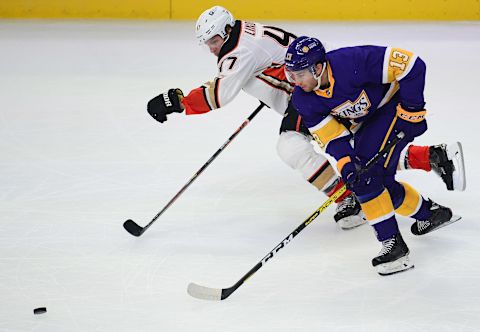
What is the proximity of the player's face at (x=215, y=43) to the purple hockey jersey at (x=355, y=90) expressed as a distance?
53 cm

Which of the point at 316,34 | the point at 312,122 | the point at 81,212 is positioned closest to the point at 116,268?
the point at 81,212

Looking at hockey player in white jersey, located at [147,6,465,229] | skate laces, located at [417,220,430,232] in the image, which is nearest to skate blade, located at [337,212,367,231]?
hockey player in white jersey, located at [147,6,465,229]

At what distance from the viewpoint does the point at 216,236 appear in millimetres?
3432

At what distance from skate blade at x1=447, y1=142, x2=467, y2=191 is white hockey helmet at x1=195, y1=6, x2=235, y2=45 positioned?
1.06 m

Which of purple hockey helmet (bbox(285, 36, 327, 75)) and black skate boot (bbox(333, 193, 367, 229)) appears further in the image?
black skate boot (bbox(333, 193, 367, 229))

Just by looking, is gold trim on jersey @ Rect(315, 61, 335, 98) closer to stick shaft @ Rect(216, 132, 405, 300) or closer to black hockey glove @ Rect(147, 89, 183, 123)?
stick shaft @ Rect(216, 132, 405, 300)

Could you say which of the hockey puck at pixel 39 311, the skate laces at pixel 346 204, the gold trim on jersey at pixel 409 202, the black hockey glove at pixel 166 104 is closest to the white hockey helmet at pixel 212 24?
the black hockey glove at pixel 166 104

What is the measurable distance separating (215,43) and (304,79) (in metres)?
0.65

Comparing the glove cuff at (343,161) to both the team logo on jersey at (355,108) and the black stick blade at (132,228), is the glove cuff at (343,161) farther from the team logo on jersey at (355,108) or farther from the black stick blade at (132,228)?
the black stick blade at (132,228)

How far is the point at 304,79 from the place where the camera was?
294 cm

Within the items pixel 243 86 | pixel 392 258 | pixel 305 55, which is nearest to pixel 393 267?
pixel 392 258

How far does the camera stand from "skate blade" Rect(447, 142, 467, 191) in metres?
3.34

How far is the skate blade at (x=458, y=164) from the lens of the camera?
334 cm

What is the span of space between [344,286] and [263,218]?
0.83 metres
